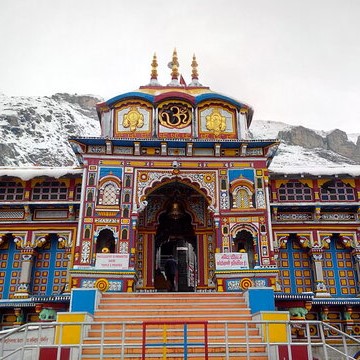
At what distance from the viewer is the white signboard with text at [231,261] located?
15.0 m

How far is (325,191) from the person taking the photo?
1825 cm

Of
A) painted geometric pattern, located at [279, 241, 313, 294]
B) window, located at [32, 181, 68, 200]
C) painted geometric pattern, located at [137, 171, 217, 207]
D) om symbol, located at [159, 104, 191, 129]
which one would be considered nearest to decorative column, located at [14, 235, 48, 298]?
window, located at [32, 181, 68, 200]

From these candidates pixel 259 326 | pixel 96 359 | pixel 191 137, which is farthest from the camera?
pixel 191 137

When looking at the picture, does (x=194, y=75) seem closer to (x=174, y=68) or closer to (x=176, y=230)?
(x=174, y=68)

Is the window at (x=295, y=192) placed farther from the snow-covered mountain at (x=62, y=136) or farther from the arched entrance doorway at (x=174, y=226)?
the snow-covered mountain at (x=62, y=136)

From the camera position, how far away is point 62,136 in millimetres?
89812

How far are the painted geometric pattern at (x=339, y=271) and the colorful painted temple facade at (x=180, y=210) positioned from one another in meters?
0.04

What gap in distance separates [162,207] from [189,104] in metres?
4.37

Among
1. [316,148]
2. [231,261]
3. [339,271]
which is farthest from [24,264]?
[316,148]

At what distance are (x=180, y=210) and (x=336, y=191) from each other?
649 cm

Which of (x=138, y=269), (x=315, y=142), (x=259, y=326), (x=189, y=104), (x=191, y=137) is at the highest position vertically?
(x=315, y=142)

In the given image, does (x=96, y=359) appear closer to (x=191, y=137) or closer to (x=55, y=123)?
(x=191, y=137)

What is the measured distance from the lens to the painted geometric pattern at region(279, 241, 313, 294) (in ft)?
57.1

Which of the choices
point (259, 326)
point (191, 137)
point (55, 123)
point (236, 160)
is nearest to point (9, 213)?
point (191, 137)
